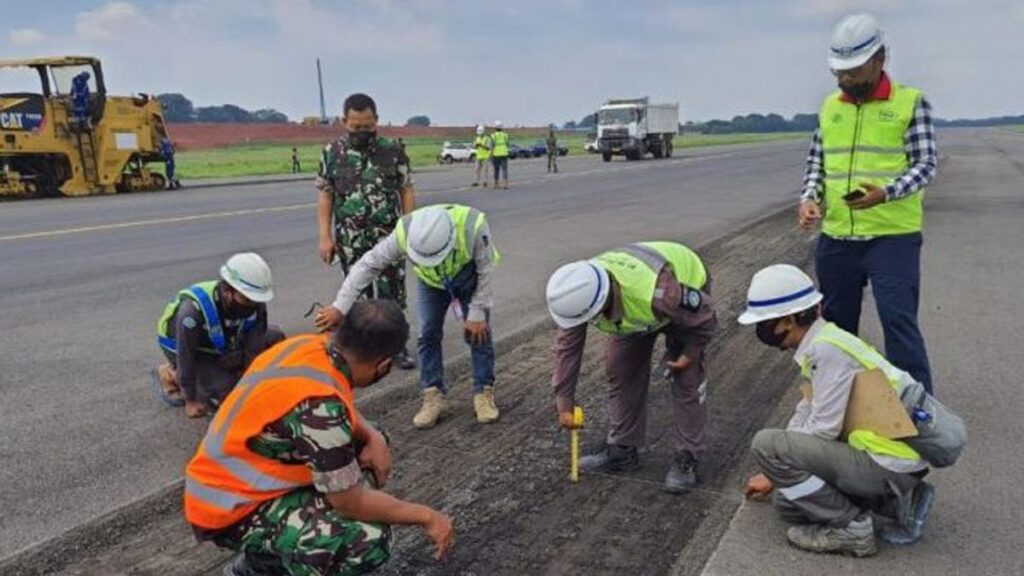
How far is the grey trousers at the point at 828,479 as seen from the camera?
3369 mm

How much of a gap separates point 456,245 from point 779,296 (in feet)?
5.98

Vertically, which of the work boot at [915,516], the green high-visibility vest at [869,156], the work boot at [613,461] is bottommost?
the work boot at [613,461]

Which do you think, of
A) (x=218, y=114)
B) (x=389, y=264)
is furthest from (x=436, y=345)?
(x=218, y=114)

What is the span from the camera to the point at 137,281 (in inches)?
379

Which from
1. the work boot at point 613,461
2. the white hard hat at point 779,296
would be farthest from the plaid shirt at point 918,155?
the work boot at point 613,461

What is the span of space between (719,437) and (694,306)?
118 cm

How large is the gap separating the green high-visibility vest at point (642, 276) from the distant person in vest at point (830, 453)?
427mm

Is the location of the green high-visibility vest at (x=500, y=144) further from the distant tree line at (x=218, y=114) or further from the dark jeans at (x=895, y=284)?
the distant tree line at (x=218, y=114)

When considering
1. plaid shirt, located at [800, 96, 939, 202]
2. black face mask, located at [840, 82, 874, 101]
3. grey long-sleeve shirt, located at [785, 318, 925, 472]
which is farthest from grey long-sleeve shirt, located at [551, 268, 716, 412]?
black face mask, located at [840, 82, 874, 101]

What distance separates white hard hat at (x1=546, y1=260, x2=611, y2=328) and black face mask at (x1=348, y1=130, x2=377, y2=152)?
2520mm

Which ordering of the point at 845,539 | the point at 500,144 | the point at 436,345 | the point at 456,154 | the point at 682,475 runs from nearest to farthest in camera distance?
the point at 845,539 < the point at 682,475 < the point at 436,345 < the point at 500,144 < the point at 456,154

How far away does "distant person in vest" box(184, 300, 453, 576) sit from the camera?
104 inches

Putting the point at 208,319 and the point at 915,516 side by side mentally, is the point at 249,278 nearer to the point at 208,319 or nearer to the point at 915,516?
the point at 208,319

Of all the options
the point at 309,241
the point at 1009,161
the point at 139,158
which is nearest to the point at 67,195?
the point at 139,158
